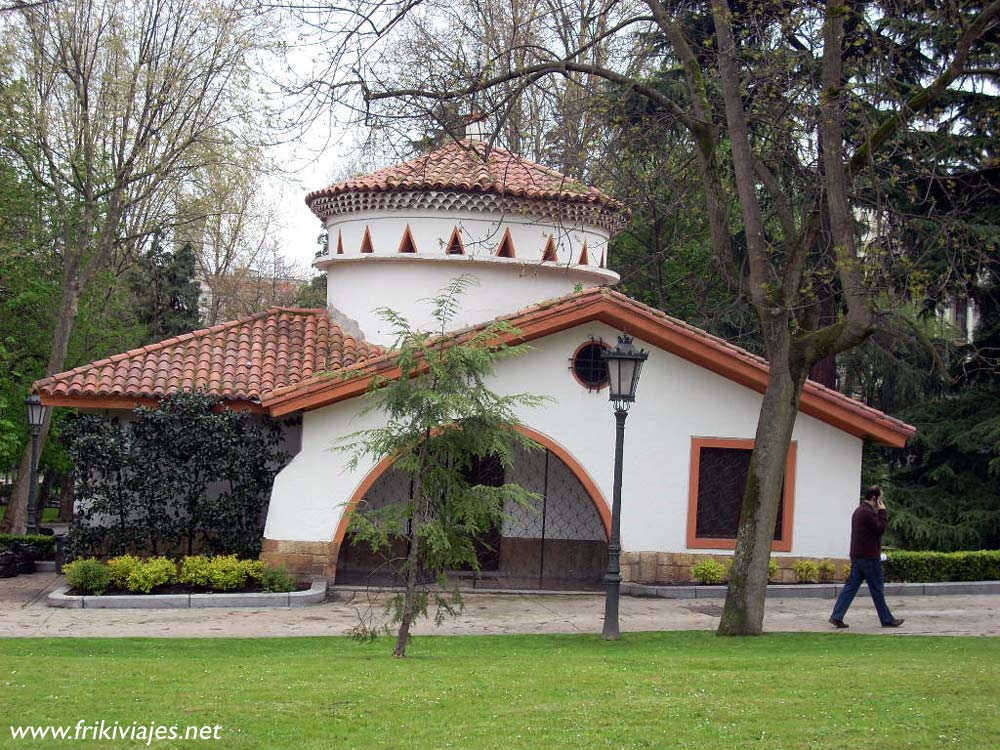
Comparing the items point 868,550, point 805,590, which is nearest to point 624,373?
point 868,550

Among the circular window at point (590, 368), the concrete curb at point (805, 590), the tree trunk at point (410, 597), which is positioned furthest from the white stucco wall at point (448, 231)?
the tree trunk at point (410, 597)

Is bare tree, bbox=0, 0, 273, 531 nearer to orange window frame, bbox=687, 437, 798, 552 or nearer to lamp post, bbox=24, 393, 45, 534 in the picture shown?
lamp post, bbox=24, 393, 45, 534

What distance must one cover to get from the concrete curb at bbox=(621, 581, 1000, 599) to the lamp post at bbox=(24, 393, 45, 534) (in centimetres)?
1062

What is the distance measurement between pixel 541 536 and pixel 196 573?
5.85 meters

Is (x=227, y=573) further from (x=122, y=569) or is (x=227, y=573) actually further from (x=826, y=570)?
(x=826, y=570)

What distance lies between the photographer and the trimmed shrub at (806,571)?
18.2 m

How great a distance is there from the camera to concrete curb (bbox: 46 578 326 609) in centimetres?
1575

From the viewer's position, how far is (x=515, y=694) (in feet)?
29.6

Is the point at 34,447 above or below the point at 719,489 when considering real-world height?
above

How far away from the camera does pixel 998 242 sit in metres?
18.8

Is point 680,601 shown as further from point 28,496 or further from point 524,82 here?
point 28,496

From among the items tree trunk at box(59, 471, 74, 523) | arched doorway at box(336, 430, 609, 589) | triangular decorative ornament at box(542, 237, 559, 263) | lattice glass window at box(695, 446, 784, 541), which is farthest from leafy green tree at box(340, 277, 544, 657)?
tree trunk at box(59, 471, 74, 523)

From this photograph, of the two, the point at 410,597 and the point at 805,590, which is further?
the point at 805,590

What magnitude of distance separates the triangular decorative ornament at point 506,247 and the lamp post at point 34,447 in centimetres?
810
